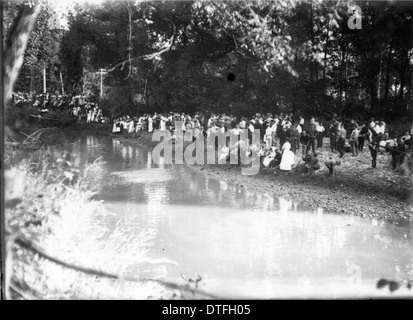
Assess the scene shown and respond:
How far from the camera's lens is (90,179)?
4957 mm

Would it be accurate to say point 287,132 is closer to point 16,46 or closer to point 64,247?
point 64,247

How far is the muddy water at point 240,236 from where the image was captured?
15.1 ft

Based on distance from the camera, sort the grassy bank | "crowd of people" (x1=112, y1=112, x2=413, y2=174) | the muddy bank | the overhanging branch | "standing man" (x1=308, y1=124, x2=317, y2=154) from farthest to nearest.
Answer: "standing man" (x1=308, y1=124, x2=317, y2=154)
"crowd of people" (x1=112, y1=112, x2=413, y2=174)
the overhanging branch
the muddy bank
the grassy bank

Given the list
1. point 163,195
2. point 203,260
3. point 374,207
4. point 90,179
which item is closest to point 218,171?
point 163,195

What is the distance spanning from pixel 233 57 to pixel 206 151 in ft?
3.90

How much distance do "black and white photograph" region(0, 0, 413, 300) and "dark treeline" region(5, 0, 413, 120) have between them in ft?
0.06

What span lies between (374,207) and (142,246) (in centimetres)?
291

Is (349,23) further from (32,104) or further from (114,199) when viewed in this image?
(32,104)

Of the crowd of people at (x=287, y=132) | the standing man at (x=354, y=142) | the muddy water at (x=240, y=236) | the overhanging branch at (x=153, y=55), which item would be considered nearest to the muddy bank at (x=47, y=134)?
the muddy water at (x=240, y=236)

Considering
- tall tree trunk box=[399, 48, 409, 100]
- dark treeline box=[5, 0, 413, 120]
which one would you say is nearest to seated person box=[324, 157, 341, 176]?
dark treeline box=[5, 0, 413, 120]

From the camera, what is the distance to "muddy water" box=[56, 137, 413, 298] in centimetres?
459

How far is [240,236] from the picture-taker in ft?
16.0

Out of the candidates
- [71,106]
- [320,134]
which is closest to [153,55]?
[71,106]

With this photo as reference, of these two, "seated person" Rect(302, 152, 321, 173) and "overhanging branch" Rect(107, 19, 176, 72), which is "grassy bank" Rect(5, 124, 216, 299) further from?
"seated person" Rect(302, 152, 321, 173)
